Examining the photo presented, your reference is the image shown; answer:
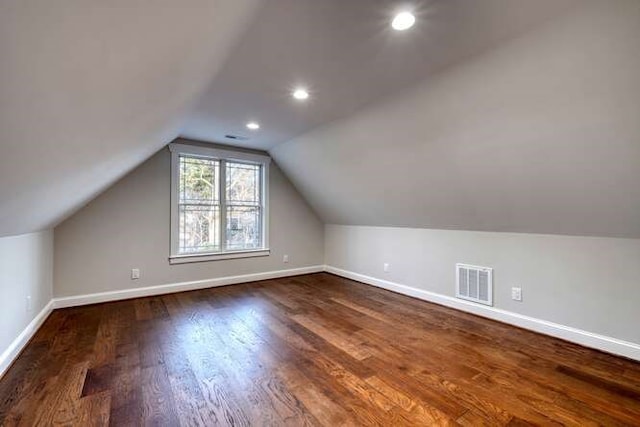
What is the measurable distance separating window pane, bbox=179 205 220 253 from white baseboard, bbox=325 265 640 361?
278cm

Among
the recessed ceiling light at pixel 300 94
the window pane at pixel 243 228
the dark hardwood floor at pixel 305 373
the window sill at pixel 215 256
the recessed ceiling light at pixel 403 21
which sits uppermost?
the recessed ceiling light at pixel 300 94

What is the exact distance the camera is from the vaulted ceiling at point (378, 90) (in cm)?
96

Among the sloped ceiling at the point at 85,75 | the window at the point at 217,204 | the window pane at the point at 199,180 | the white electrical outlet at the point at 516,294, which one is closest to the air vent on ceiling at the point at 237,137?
the window at the point at 217,204

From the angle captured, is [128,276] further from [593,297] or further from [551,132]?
[593,297]

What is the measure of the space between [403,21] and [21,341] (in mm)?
A: 3739

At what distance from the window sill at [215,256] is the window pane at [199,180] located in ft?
2.62

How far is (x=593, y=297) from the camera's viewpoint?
2.68 m

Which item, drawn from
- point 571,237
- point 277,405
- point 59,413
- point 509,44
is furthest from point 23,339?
point 571,237

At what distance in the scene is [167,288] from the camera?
4285mm

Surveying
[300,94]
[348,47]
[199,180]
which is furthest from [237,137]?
[348,47]

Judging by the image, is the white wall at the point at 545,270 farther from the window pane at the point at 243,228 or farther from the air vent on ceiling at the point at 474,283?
the window pane at the point at 243,228

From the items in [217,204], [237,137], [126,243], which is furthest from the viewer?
[217,204]

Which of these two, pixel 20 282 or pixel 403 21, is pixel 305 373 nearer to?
pixel 403 21

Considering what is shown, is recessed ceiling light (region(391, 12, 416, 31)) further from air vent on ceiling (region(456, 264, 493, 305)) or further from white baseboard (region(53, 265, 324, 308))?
white baseboard (region(53, 265, 324, 308))
